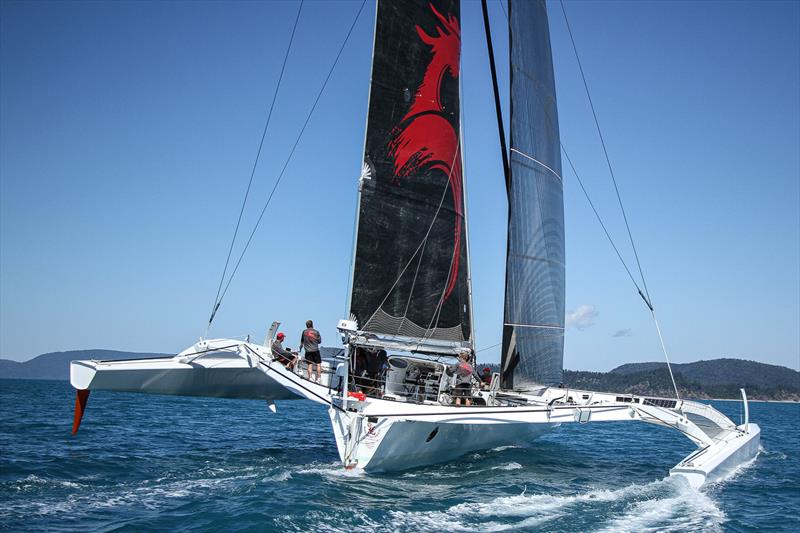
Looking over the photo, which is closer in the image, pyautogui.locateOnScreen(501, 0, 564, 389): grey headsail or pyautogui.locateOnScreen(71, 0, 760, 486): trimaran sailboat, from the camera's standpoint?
pyautogui.locateOnScreen(71, 0, 760, 486): trimaran sailboat

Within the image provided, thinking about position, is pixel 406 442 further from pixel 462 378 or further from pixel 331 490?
pixel 462 378

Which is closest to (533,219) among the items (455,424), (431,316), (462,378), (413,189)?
(413,189)

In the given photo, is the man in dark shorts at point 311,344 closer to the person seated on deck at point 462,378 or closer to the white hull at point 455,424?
the white hull at point 455,424

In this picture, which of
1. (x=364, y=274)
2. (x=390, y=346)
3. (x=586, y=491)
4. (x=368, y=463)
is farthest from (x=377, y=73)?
(x=586, y=491)

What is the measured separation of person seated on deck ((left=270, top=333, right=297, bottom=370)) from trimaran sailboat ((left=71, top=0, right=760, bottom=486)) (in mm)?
315

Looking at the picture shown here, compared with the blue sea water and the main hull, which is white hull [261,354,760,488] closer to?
the main hull

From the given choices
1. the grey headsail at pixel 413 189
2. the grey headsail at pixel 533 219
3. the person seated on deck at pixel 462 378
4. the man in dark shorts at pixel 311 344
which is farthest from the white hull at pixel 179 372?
the grey headsail at pixel 533 219

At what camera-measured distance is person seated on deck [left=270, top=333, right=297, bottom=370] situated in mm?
11508

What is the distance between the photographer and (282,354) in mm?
11758

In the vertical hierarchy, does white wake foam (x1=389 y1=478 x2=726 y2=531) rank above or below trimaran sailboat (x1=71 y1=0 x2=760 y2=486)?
below

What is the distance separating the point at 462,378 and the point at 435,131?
492 centimetres

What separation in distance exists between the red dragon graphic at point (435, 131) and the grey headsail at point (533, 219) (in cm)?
121

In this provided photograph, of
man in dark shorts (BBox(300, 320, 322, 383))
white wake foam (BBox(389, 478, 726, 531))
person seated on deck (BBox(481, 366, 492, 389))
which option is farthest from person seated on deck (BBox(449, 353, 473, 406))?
white wake foam (BBox(389, 478, 726, 531))

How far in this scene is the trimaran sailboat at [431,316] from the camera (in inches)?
421
